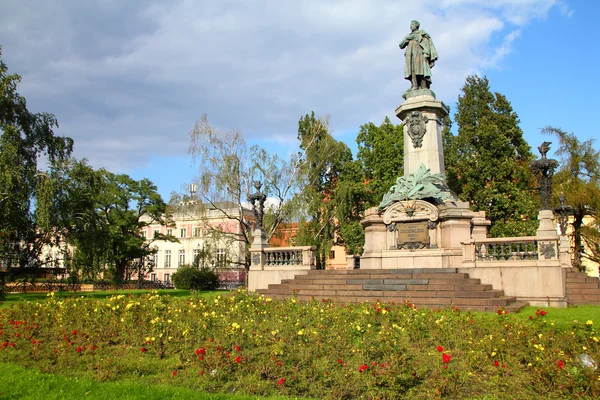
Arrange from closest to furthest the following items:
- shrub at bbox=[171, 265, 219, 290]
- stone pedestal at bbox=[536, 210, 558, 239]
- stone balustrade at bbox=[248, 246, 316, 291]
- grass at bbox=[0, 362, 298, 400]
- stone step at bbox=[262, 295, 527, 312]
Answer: grass at bbox=[0, 362, 298, 400] → stone step at bbox=[262, 295, 527, 312] → stone pedestal at bbox=[536, 210, 558, 239] → stone balustrade at bbox=[248, 246, 316, 291] → shrub at bbox=[171, 265, 219, 290]

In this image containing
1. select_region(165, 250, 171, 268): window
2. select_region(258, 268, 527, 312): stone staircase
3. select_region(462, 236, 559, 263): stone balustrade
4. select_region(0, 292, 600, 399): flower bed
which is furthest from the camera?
select_region(165, 250, 171, 268): window

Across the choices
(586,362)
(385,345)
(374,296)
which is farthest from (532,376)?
(374,296)

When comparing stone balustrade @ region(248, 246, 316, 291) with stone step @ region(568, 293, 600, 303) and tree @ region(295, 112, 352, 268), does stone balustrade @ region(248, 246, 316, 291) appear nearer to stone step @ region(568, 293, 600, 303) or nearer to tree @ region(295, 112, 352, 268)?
stone step @ region(568, 293, 600, 303)

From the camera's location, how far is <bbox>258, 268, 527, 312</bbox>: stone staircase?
14.6 metres

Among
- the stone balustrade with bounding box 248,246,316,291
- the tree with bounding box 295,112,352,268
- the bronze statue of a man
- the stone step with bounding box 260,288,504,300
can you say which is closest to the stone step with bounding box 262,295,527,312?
the stone step with bounding box 260,288,504,300

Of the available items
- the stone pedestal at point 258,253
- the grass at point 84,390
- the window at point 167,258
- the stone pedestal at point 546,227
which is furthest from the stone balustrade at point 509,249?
the window at point 167,258

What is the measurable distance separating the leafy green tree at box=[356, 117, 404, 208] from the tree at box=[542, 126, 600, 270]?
1078 cm

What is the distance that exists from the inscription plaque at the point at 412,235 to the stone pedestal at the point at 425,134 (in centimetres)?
245

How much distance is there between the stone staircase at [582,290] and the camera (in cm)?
1672

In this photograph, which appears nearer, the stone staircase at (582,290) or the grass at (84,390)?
the grass at (84,390)

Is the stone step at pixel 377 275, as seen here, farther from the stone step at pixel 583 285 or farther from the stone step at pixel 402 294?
the stone step at pixel 583 285

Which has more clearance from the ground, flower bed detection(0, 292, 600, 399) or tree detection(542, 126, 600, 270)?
tree detection(542, 126, 600, 270)

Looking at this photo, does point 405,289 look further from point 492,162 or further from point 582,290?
point 492,162

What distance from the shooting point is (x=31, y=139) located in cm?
2361
